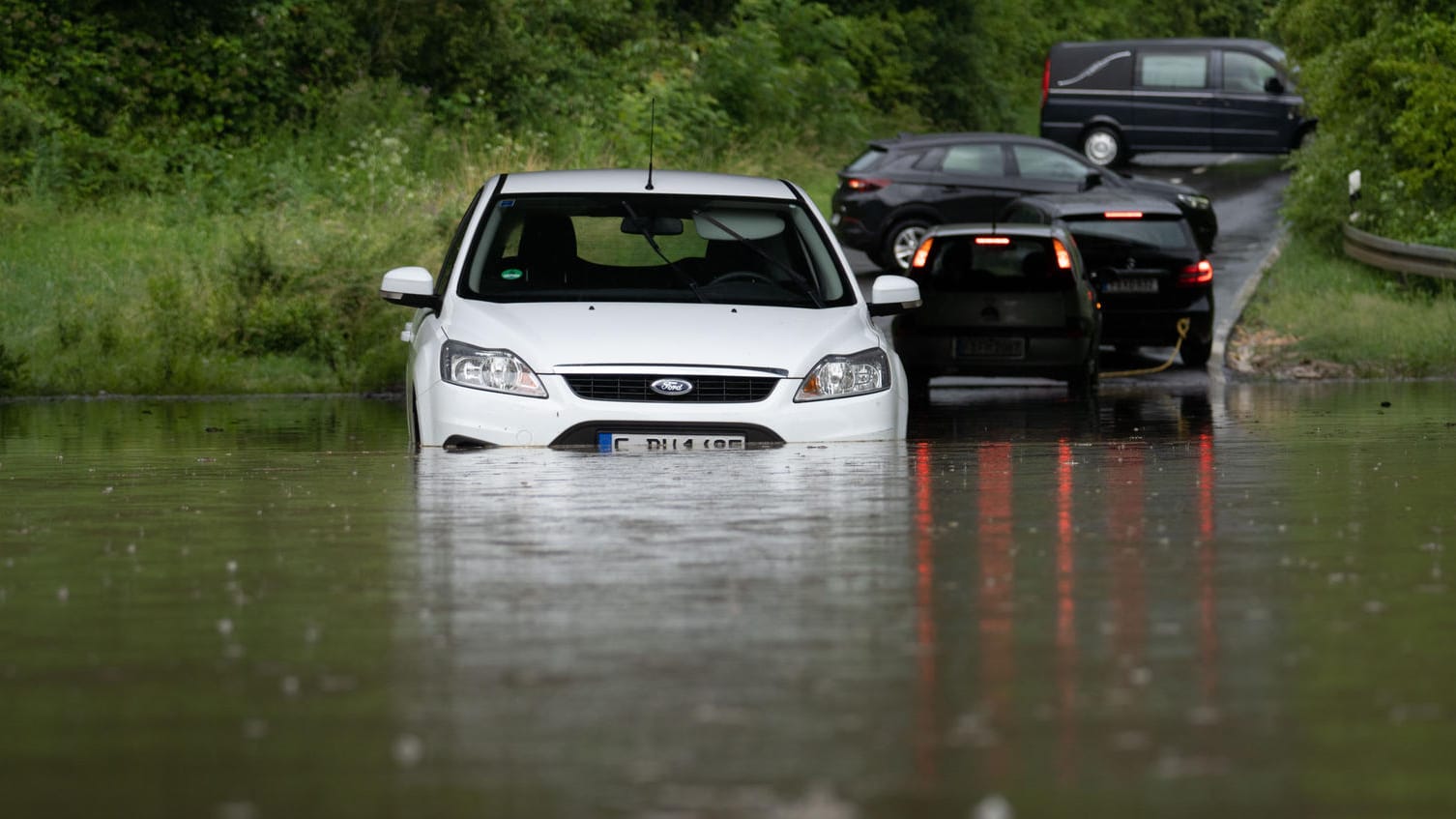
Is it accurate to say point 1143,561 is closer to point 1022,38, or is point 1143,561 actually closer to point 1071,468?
point 1071,468

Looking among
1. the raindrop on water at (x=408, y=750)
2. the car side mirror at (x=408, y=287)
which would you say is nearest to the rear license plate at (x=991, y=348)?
the car side mirror at (x=408, y=287)

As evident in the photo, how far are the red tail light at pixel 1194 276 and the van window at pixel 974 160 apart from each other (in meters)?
10.8

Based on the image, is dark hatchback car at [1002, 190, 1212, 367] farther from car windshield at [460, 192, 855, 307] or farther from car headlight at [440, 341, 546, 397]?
car headlight at [440, 341, 546, 397]

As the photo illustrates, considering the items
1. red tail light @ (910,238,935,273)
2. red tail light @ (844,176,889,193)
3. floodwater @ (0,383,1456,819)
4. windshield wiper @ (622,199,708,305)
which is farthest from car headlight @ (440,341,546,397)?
A: red tail light @ (844,176,889,193)

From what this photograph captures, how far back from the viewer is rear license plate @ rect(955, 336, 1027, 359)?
2192 cm

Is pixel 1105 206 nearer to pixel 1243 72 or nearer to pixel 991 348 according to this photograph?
pixel 991 348

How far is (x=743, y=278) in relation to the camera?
545 inches

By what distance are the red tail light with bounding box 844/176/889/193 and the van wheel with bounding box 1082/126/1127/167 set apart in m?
15.0

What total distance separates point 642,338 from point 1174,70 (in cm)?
3800

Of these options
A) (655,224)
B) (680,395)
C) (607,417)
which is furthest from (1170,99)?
(607,417)

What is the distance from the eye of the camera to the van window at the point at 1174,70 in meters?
49.0

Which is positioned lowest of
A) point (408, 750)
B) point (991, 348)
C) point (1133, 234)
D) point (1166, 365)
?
point (1166, 365)

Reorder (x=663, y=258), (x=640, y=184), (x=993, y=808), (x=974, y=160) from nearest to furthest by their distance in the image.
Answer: (x=993, y=808) < (x=663, y=258) < (x=640, y=184) < (x=974, y=160)

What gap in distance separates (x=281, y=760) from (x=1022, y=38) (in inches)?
2762
